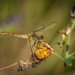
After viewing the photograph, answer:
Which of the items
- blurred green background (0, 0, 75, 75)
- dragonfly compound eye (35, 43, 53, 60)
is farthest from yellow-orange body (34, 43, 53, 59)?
blurred green background (0, 0, 75, 75)

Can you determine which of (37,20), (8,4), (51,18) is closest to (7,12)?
(8,4)

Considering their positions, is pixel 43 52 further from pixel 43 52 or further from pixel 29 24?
pixel 29 24

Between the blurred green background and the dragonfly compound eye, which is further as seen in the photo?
the blurred green background

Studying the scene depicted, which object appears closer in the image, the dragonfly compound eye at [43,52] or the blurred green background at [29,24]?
the dragonfly compound eye at [43,52]

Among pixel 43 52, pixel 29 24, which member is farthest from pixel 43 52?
pixel 29 24

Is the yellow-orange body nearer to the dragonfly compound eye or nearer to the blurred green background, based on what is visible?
the dragonfly compound eye

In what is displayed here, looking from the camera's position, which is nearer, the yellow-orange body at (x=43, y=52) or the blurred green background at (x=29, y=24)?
the yellow-orange body at (x=43, y=52)

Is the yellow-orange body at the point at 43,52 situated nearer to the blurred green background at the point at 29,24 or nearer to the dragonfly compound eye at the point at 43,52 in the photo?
the dragonfly compound eye at the point at 43,52

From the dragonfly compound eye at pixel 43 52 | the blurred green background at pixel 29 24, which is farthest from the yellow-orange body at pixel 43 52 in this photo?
the blurred green background at pixel 29 24

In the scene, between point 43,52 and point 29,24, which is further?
point 29,24
